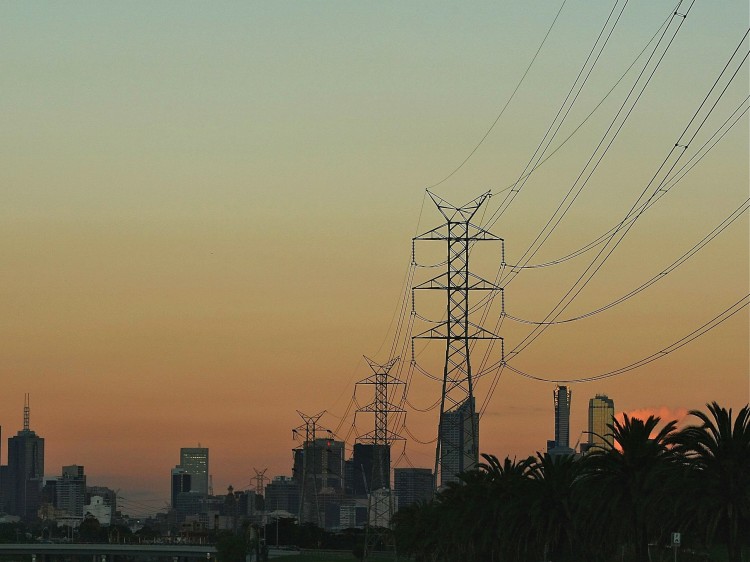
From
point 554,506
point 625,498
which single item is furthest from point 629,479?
point 554,506

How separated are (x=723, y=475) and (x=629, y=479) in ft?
35.7

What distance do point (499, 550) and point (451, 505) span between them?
20.4m

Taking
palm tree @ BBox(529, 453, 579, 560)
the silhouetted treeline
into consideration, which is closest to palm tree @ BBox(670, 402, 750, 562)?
the silhouetted treeline

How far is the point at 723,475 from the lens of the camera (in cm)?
8231

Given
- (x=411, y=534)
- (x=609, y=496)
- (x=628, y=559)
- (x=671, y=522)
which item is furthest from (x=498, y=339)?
(x=411, y=534)

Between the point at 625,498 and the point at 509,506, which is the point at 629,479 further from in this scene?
the point at 509,506

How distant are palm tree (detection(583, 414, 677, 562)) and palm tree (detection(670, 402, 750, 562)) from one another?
208 inches

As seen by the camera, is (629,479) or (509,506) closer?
(629,479)

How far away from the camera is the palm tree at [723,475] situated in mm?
81625

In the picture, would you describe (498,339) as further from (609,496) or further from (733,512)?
(733,512)

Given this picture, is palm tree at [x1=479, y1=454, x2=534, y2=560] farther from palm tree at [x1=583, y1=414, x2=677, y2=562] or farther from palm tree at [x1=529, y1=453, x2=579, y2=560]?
palm tree at [x1=583, y1=414, x2=677, y2=562]

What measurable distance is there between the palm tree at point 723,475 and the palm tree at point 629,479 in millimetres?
5280

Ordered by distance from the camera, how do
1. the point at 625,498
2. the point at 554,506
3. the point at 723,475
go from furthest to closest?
the point at 554,506 → the point at 625,498 → the point at 723,475

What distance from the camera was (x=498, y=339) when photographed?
116188 mm
